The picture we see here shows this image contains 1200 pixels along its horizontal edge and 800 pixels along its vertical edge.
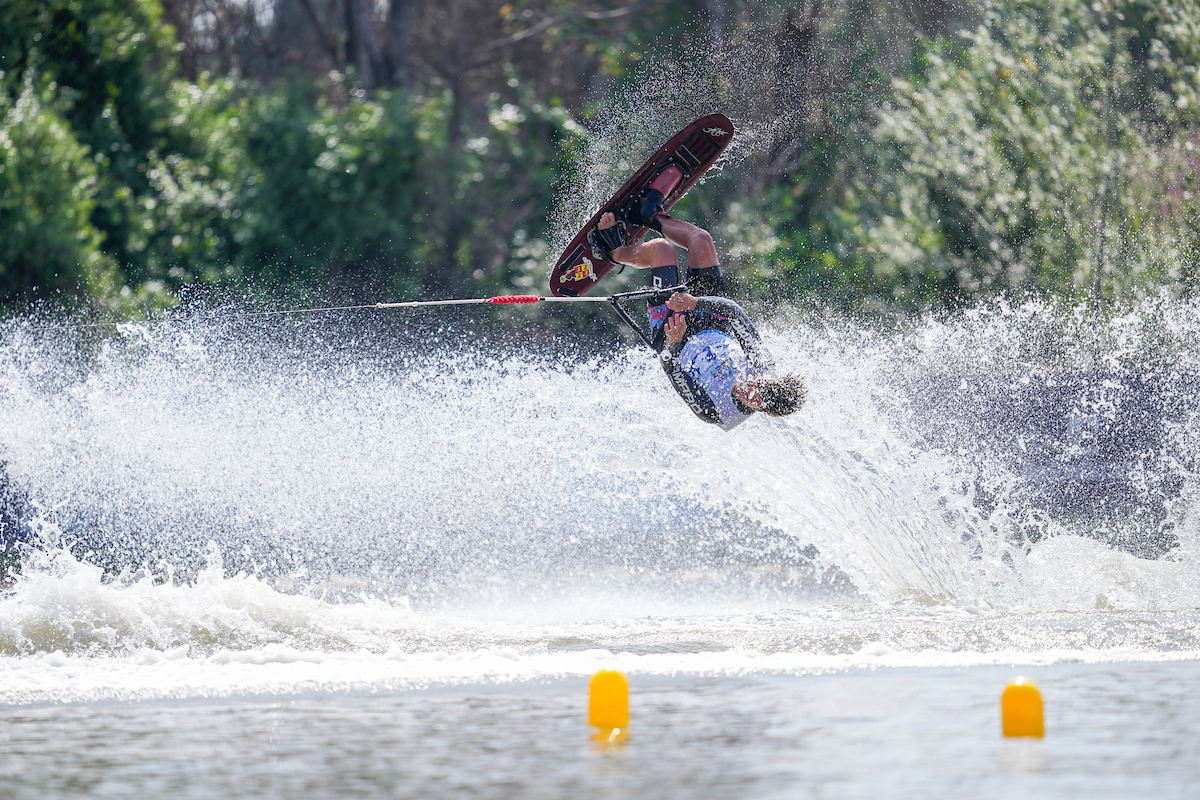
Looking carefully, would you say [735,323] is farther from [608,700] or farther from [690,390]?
[608,700]

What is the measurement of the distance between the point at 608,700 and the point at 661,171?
15.5 feet

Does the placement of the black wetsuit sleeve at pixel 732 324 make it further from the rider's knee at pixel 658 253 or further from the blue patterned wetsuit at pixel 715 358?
the rider's knee at pixel 658 253

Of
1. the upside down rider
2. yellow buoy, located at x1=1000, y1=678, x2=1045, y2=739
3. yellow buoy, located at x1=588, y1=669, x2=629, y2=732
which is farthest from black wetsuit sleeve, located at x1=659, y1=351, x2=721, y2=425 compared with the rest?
yellow buoy, located at x1=1000, y1=678, x2=1045, y2=739

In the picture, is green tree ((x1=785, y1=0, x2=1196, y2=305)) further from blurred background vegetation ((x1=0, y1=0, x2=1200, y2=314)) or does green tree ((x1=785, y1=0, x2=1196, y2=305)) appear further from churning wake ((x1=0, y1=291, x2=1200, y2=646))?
churning wake ((x1=0, y1=291, x2=1200, y2=646))

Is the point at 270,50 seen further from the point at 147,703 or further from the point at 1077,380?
the point at 147,703

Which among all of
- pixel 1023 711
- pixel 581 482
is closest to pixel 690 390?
pixel 581 482

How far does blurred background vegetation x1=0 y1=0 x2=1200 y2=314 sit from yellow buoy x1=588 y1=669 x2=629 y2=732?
8.54 meters

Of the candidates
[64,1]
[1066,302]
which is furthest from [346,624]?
[64,1]

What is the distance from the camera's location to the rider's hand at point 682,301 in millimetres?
Answer: 8844

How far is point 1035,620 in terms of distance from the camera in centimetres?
806

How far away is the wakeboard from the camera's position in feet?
31.3

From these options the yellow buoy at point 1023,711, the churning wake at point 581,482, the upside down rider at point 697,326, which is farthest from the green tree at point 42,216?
the yellow buoy at point 1023,711

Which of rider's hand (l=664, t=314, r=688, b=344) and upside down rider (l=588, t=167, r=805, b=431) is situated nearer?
upside down rider (l=588, t=167, r=805, b=431)

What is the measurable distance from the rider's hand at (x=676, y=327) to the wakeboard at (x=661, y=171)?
709mm
